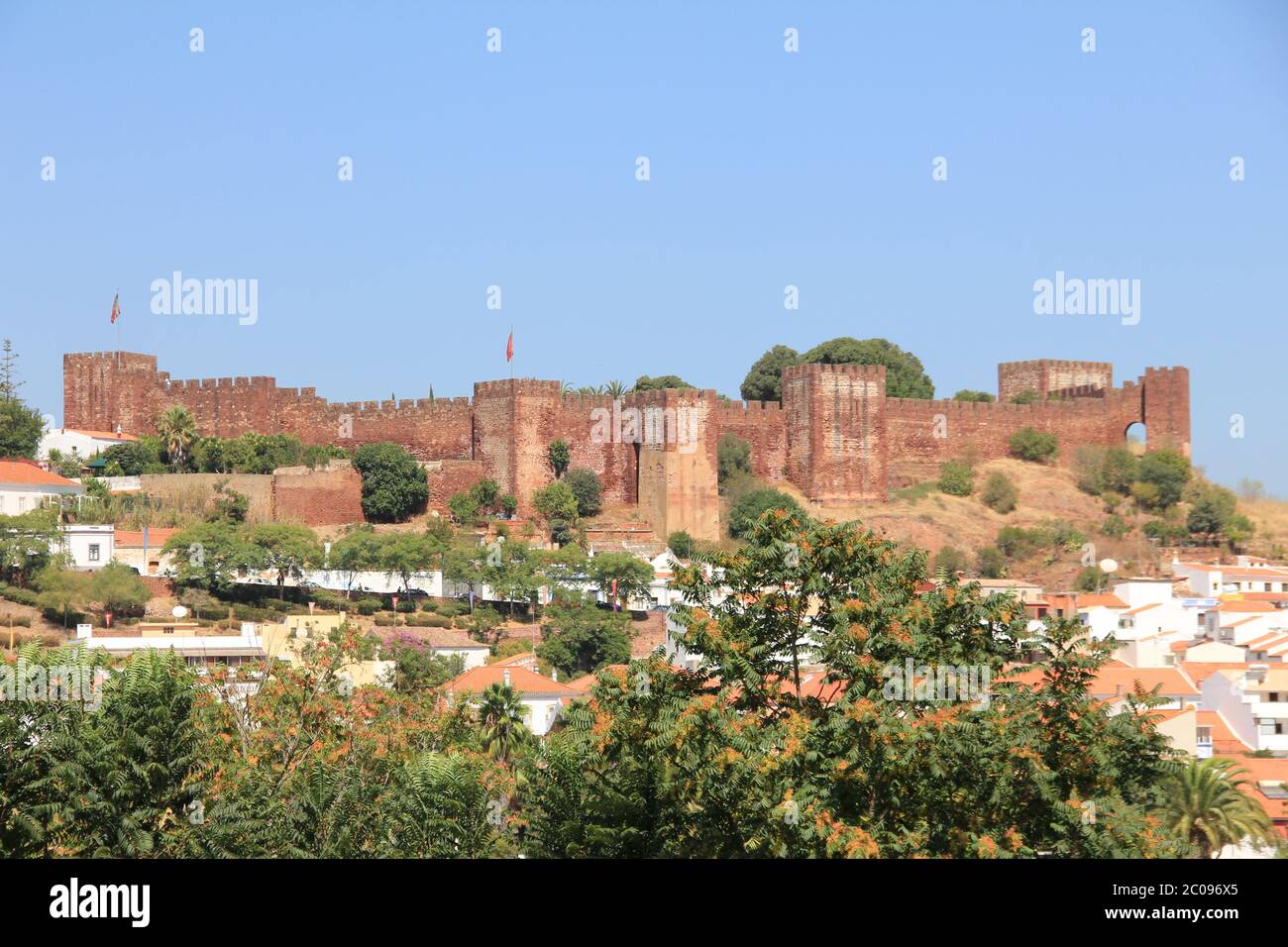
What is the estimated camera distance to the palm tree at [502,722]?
2419 centimetres

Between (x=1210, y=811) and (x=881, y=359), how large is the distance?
4686 cm

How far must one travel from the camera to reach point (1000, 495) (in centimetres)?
5338

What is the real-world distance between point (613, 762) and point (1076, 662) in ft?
12.5

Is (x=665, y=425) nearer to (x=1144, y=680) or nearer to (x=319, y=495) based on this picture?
(x=319, y=495)

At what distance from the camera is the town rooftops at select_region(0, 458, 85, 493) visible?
48.0 m

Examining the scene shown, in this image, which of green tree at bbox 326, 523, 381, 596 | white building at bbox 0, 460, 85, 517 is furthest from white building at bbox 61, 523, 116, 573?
green tree at bbox 326, 523, 381, 596

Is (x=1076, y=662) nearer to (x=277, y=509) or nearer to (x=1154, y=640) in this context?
(x=1154, y=640)

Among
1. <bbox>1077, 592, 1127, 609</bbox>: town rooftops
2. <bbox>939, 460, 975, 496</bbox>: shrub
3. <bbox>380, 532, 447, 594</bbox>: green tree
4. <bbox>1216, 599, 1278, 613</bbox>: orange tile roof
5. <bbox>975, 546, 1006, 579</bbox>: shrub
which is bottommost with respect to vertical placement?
<bbox>1216, 599, 1278, 613</bbox>: orange tile roof

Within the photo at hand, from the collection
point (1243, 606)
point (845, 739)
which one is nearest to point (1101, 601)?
point (1243, 606)

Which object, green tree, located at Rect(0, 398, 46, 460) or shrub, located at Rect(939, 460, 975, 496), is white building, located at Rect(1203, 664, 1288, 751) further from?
green tree, located at Rect(0, 398, 46, 460)

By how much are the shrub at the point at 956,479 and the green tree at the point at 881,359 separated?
821cm

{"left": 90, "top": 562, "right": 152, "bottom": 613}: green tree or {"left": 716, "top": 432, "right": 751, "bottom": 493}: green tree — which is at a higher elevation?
{"left": 716, "top": 432, "right": 751, "bottom": 493}: green tree

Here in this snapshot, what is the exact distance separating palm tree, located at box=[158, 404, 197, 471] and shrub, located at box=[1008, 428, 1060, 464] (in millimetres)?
24895

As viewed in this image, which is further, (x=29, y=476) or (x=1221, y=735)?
(x=29, y=476)
